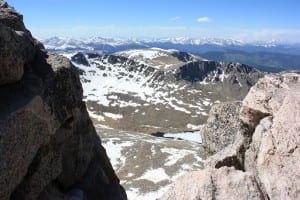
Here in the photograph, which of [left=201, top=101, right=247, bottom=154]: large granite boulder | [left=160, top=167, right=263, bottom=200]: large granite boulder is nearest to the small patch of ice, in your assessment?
[left=201, top=101, right=247, bottom=154]: large granite boulder

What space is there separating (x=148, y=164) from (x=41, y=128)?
318 ft

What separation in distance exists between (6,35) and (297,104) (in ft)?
44.4

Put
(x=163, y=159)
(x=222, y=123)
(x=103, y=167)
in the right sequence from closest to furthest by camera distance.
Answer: (x=222, y=123), (x=103, y=167), (x=163, y=159)

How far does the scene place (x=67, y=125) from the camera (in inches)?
870

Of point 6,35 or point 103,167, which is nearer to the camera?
point 6,35

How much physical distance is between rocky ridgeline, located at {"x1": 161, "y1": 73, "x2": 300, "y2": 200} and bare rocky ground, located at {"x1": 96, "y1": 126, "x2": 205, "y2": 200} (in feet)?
192

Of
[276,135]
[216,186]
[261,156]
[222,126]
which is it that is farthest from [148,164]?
[276,135]

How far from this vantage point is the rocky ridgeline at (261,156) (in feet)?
51.1

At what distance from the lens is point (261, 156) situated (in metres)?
17.1

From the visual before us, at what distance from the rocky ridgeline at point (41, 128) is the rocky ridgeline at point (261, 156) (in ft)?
21.0

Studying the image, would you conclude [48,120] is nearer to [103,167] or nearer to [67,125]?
[67,125]

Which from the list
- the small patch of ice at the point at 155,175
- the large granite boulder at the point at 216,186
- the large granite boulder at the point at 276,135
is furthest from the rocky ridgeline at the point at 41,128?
the small patch of ice at the point at 155,175

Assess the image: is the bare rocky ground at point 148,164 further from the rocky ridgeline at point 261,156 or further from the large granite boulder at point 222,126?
the rocky ridgeline at point 261,156

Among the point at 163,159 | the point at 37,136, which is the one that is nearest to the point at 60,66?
the point at 37,136
